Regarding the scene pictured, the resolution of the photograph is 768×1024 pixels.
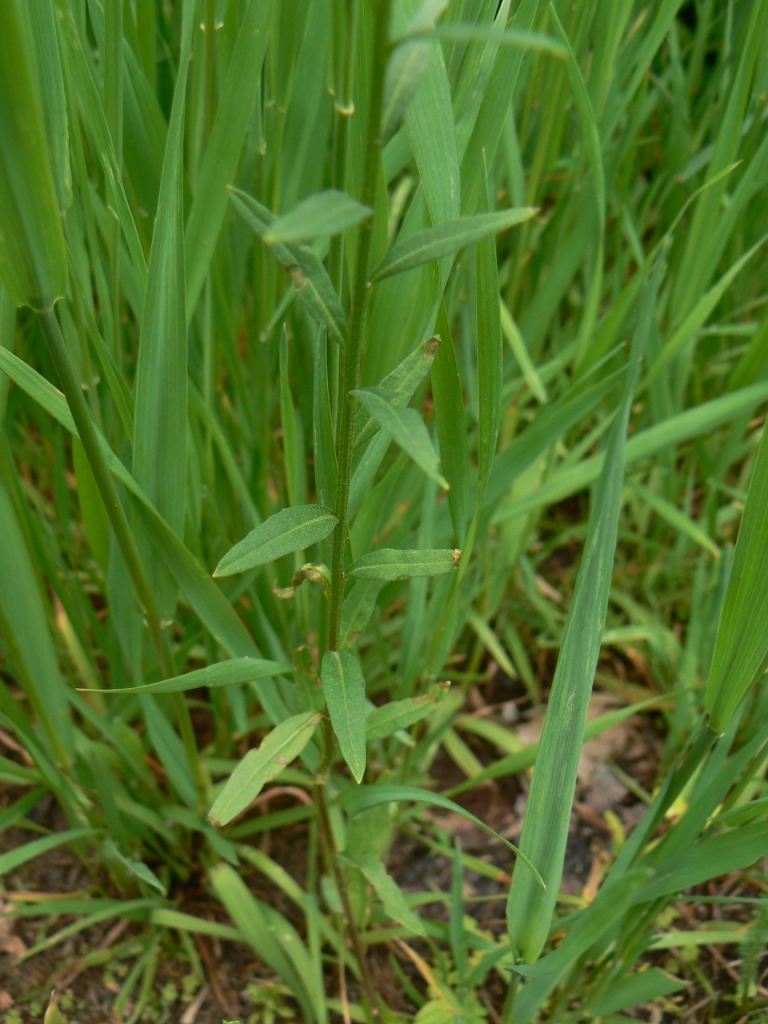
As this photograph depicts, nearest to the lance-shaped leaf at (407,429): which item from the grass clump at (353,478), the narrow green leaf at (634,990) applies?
the grass clump at (353,478)

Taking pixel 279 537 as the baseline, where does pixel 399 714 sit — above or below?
below

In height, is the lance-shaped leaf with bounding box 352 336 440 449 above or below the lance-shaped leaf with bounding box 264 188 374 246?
below

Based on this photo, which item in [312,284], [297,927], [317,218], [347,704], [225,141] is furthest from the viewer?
[297,927]

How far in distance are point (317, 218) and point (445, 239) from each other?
94 mm

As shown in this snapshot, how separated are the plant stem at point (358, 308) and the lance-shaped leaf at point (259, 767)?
0.06 meters

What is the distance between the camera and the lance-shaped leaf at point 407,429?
341mm

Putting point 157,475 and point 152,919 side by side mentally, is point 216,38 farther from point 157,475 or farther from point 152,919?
point 152,919

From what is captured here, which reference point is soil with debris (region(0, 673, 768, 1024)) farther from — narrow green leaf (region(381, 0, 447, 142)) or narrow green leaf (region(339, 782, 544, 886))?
narrow green leaf (region(381, 0, 447, 142))

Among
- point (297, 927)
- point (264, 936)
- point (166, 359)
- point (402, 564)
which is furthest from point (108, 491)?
point (297, 927)

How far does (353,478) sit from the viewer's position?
57 cm

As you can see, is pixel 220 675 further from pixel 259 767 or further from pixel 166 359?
pixel 166 359

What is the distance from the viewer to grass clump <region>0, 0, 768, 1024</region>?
49cm

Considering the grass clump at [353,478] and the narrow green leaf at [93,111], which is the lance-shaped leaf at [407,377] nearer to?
the grass clump at [353,478]

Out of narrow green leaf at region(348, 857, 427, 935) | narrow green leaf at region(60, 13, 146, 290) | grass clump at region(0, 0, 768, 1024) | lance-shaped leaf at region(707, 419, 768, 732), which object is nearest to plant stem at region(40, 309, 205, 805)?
grass clump at region(0, 0, 768, 1024)
